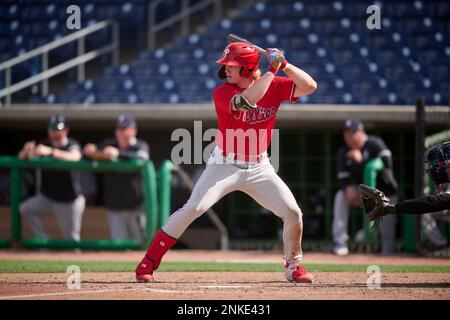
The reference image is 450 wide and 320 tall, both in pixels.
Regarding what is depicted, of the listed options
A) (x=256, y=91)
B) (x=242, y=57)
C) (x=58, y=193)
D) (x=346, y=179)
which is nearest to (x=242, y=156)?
(x=256, y=91)

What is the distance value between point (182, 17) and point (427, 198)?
8724 mm

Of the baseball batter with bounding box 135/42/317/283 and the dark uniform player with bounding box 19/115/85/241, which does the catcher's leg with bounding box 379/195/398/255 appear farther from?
the baseball batter with bounding box 135/42/317/283

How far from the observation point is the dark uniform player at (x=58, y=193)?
9961mm

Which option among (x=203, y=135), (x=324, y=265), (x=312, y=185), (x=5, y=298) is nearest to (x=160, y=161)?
(x=203, y=135)

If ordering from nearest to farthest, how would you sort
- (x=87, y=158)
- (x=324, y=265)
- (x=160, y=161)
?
1. (x=324, y=265)
2. (x=87, y=158)
3. (x=160, y=161)

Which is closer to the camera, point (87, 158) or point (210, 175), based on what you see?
point (210, 175)

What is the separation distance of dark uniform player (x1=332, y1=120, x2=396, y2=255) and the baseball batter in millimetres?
3958

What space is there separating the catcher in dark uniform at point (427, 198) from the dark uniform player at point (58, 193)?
4.93 meters

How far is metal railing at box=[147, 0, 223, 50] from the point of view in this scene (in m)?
13.8

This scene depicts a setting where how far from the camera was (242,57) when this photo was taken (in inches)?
232

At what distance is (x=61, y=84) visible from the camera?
13.2 meters

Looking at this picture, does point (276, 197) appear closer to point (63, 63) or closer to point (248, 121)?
point (248, 121)

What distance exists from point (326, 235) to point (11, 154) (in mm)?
4836
